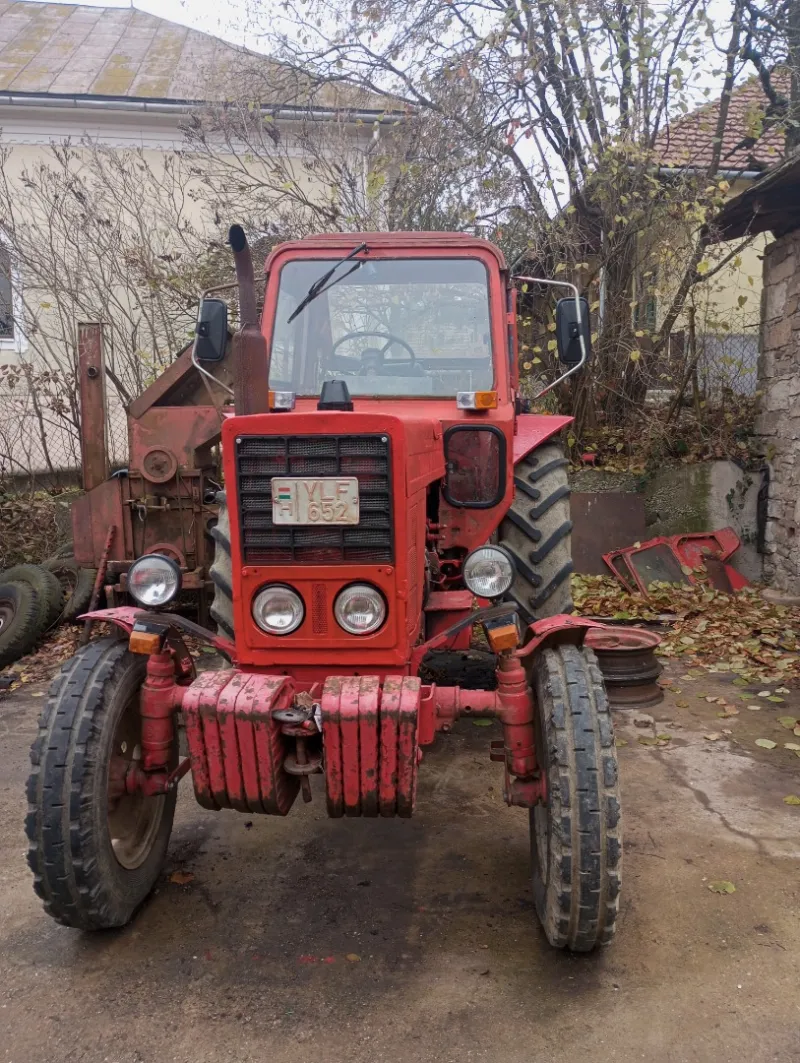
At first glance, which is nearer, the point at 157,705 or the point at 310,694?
the point at 310,694

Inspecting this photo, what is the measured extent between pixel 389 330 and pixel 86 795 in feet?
8.09

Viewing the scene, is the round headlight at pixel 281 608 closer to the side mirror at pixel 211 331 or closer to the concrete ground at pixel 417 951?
the concrete ground at pixel 417 951

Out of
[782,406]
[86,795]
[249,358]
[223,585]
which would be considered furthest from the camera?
[782,406]

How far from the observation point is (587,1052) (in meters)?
2.25

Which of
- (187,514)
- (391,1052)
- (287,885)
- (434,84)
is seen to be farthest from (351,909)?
(434,84)

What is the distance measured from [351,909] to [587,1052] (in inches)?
38.9

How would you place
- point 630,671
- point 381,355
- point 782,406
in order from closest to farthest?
point 381,355
point 630,671
point 782,406

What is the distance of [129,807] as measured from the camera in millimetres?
3086

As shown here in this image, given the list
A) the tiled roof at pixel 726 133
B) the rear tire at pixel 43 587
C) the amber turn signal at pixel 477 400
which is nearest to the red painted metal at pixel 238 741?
the amber turn signal at pixel 477 400

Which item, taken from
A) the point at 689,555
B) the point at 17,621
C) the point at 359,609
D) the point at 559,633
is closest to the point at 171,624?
the point at 359,609

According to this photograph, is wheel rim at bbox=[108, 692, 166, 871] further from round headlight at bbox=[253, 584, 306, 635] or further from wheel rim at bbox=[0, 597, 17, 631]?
wheel rim at bbox=[0, 597, 17, 631]

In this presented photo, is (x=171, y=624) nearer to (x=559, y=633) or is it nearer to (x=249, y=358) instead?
(x=249, y=358)

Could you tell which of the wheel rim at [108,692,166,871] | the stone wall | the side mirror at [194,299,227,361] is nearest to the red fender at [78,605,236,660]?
the wheel rim at [108,692,166,871]

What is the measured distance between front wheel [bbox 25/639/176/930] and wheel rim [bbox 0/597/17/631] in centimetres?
382
